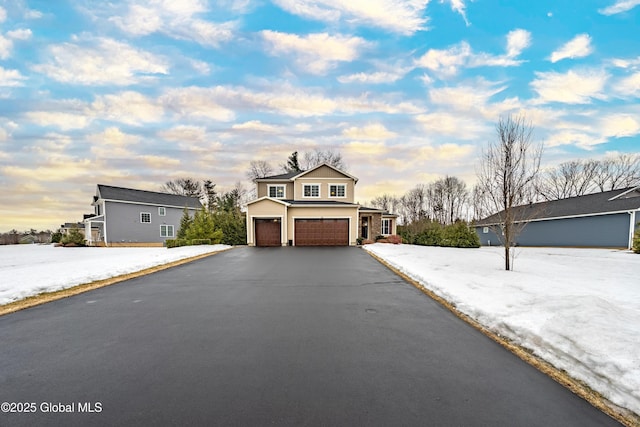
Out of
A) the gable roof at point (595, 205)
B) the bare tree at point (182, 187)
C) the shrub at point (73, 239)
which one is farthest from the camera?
the bare tree at point (182, 187)

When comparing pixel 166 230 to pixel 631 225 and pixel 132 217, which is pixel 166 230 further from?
pixel 631 225

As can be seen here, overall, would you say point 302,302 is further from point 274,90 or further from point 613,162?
point 613,162

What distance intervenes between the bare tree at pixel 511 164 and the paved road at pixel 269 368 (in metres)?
5.50

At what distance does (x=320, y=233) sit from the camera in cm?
2061

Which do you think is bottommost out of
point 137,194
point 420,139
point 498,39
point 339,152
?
point 137,194

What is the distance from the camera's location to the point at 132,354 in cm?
313

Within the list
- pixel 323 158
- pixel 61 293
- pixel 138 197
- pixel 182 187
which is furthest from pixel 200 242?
pixel 182 187

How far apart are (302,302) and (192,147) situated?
23.0 metres

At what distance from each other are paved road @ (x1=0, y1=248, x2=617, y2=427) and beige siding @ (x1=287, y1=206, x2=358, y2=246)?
15266 mm

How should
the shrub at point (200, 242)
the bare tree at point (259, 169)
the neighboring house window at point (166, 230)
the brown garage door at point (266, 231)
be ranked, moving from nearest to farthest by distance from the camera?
the shrub at point (200, 242) < the brown garage door at point (266, 231) < the neighboring house window at point (166, 230) < the bare tree at point (259, 169)

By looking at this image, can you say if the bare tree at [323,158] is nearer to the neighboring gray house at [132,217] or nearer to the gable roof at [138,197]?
the gable roof at [138,197]

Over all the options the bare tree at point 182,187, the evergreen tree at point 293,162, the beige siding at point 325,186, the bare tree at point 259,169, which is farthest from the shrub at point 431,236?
the bare tree at point 182,187

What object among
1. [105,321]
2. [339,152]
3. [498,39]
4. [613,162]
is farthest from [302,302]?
[613,162]

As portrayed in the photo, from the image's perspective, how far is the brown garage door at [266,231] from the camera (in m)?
20.6
